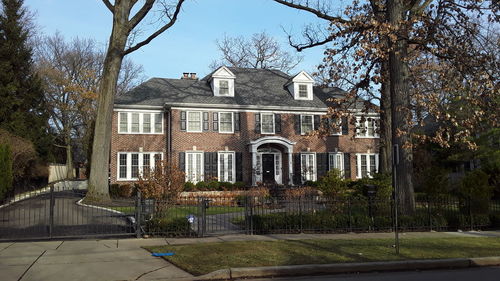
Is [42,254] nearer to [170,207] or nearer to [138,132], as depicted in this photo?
[170,207]

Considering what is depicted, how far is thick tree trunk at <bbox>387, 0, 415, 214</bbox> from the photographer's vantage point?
14594 mm

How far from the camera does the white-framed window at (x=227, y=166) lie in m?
29.0

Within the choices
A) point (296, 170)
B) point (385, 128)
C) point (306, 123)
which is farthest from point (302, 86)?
point (385, 128)

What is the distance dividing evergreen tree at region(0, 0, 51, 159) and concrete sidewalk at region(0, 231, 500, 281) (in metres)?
23.1

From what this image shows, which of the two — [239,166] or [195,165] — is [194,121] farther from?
[239,166]

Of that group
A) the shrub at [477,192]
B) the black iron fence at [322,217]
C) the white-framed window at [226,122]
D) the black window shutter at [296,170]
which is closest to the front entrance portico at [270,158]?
the black window shutter at [296,170]

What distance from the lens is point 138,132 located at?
2820 cm

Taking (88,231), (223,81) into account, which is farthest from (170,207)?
(223,81)

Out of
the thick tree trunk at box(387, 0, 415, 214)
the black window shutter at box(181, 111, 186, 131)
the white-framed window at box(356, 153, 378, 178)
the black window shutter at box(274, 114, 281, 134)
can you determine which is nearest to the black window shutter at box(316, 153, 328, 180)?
the white-framed window at box(356, 153, 378, 178)

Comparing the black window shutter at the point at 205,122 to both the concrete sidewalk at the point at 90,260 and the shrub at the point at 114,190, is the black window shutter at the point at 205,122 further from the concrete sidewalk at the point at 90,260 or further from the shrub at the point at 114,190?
the concrete sidewalk at the point at 90,260

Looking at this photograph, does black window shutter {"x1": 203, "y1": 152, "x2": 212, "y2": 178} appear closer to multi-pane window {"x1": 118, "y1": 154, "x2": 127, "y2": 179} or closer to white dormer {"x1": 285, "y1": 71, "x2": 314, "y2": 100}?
multi-pane window {"x1": 118, "y1": 154, "x2": 127, "y2": 179}

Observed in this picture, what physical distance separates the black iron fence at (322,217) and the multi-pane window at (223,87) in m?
16.6

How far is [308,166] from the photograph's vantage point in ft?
100

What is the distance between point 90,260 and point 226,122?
69.5ft
